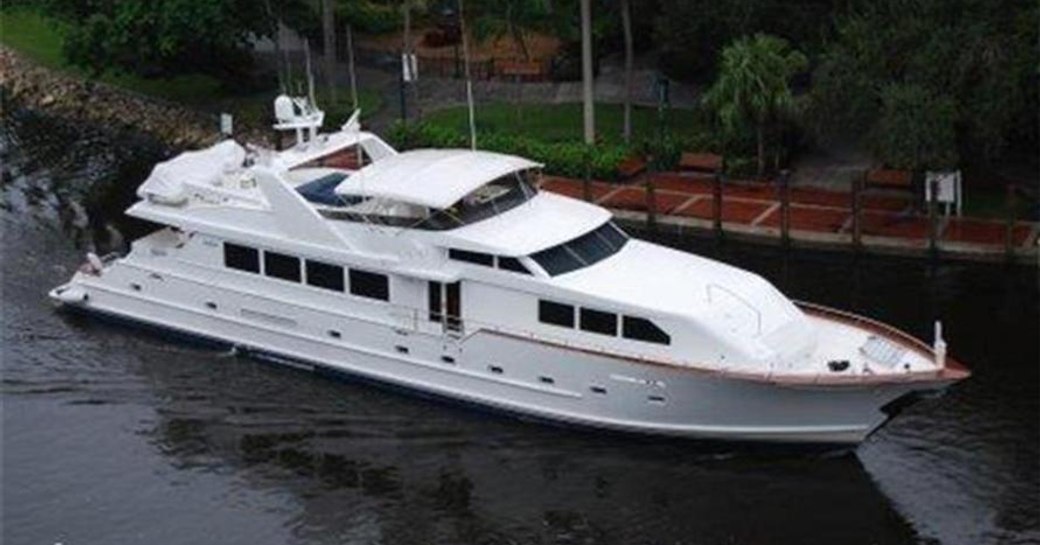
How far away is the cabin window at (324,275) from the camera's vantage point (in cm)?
3425

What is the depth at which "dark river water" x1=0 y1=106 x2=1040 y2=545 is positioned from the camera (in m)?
28.7

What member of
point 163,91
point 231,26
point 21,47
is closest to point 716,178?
point 231,26

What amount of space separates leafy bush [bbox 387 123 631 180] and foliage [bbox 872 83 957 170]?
32.4 ft

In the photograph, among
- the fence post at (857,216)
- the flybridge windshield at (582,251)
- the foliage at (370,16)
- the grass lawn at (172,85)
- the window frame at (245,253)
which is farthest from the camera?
the foliage at (370,16)

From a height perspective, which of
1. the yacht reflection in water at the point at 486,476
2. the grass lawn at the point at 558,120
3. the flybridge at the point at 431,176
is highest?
the flybridge at the point at 431,176

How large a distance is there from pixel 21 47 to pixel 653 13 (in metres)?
29.6

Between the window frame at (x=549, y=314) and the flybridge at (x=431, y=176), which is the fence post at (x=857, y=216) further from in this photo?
the window frame at (x=549, y=314)

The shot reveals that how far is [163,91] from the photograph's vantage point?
6072cm

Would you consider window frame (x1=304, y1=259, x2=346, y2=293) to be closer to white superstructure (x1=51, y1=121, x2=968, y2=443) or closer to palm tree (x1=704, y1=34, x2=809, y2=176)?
white superstructure (x1=51, y1=121, x2=968, y2=443)

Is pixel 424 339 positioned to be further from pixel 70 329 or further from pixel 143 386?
pixel 70 329

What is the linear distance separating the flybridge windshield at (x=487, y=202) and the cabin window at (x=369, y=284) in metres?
1.58

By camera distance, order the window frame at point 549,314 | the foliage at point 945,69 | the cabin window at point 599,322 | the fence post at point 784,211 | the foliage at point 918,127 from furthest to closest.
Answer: the fence post at point 784,211
the foliage at point 918,127
the foliage at point 945,69
the window frame at point 549,314
the cabin window at point 599,322

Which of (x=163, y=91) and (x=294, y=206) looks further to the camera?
(x=163, y=91)

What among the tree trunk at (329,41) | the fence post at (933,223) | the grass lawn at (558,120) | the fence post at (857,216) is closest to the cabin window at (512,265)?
the fence post at (857,216)
